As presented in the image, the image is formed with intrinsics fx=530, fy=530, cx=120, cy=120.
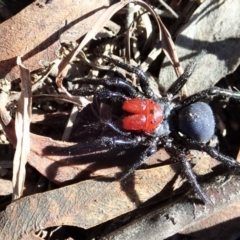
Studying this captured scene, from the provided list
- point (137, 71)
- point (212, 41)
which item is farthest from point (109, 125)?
point (212, 41)

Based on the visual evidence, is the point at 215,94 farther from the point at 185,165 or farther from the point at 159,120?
the point at 185,165

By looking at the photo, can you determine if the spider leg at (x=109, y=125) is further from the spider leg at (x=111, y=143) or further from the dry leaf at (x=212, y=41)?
the dry leaf at (x=212, y=41)

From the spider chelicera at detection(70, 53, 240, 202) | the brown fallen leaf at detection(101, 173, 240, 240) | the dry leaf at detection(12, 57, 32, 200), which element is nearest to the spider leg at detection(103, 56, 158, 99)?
the spider chelicera at detection(70, 53, 240, 202)

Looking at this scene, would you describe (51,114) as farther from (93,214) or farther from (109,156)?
(93,214)

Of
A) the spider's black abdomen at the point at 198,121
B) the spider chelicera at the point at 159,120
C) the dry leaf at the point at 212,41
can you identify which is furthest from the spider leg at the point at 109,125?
the dry leaf at the point at 212,41

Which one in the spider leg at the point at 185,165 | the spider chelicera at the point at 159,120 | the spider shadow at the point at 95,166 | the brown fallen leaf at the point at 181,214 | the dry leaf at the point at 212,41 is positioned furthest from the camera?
the dry leaf at the point at 212,41

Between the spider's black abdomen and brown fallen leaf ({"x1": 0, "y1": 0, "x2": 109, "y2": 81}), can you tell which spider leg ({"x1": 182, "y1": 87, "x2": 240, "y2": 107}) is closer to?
the spider's black abdomen
